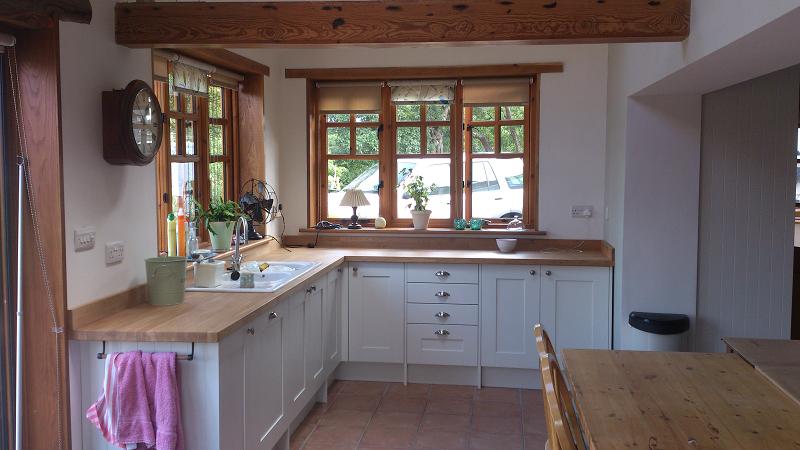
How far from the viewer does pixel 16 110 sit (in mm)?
2627

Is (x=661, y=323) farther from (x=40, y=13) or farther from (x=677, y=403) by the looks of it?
(x=40, y=13)

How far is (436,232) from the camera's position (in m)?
5.22

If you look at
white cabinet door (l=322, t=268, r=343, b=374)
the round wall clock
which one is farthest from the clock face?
white cabinet door (l=322, t=268, r=343, b=374)

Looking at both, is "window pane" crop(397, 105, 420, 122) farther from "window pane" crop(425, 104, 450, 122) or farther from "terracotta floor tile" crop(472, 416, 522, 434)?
"terracotta floor tile" crop(472, 416, 522, 434)

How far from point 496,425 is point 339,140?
8.18 ft

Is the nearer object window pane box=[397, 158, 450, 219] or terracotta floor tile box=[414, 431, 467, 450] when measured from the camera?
terracotta floor tile box=[414, 431, 467, 450]

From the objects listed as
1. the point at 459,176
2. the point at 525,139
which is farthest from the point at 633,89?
the point at 459,176

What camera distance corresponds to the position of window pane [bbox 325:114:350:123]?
18.0 ft

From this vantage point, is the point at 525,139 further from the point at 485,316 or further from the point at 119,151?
the point at 119,151

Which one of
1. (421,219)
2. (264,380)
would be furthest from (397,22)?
(421,219)

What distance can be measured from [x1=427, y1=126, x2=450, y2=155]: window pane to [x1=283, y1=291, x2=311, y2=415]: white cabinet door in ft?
6.26

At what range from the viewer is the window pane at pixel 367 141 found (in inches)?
214

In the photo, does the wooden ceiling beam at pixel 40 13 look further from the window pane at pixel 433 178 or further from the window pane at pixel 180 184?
the window pane at pixel 433 178

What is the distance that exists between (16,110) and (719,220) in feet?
11.9
